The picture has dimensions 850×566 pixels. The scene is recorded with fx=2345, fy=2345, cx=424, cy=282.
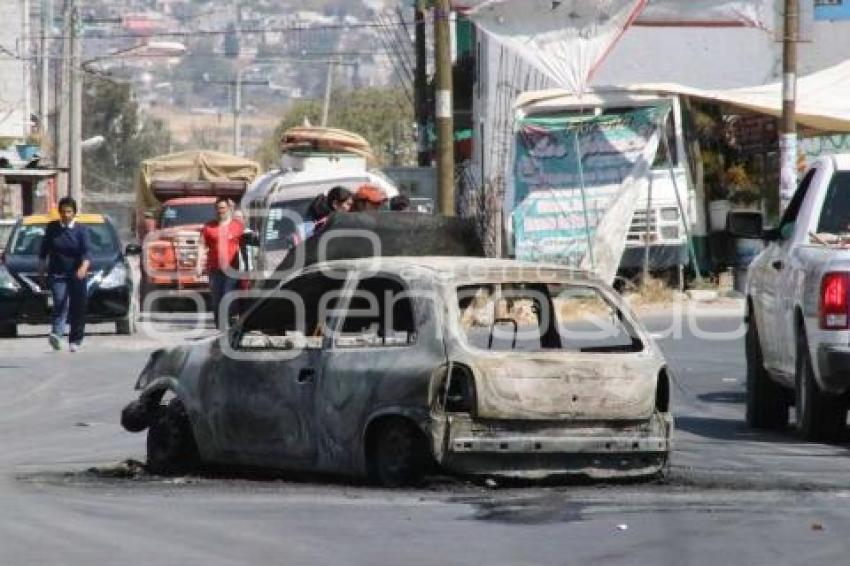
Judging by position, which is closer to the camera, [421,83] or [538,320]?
[538,320]

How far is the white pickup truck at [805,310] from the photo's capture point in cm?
1447

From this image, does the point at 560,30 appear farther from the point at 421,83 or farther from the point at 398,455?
the point at 398,455

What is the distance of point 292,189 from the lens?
36.5m

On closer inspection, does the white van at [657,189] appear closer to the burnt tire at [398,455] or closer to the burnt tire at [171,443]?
the burnt tire at [171,443]

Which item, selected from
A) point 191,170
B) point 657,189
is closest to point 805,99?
point 657,189

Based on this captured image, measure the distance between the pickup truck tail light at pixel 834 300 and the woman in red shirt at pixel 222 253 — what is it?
11.6 m

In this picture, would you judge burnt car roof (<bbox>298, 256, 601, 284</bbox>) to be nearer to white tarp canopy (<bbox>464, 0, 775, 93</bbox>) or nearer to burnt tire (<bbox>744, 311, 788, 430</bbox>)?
burnt tire (<bbox>744, 311, 788, 430</bbox>)

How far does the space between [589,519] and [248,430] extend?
3.08 meters

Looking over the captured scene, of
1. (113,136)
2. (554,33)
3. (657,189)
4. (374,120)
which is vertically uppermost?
(374,120)

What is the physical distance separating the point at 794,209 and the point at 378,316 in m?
4.21

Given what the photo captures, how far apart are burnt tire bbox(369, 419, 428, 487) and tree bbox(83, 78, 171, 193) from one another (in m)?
110

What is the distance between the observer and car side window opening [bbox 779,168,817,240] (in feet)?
52.4

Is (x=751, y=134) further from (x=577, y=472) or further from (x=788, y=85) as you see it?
(x=577, y=472)

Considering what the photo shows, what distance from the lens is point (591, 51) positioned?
3659 centimetres
